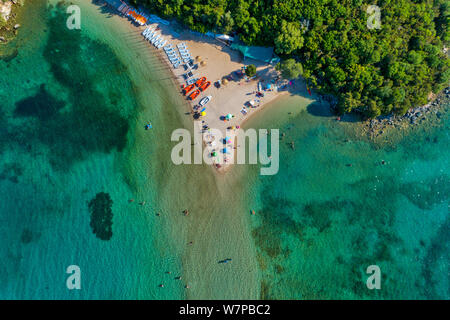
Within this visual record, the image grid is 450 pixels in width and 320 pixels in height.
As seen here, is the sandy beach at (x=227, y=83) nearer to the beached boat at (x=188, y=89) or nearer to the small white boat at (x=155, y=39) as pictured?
the beached boat at (x=188, y=89)

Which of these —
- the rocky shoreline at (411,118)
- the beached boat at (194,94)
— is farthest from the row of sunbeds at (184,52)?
the rocky shoreline at (411,118)

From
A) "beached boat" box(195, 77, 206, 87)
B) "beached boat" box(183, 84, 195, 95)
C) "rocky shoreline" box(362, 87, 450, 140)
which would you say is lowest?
"rocky shoreline" box(362, 87, 450, 140)

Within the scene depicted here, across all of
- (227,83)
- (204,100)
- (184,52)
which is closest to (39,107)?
(184,52)

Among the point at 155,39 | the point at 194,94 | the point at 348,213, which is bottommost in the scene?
the point at 348,213

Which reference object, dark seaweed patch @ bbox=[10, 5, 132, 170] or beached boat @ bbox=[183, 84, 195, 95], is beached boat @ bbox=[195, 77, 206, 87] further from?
dark seaweed patch @ bbox=[10, 5, 132, 170]

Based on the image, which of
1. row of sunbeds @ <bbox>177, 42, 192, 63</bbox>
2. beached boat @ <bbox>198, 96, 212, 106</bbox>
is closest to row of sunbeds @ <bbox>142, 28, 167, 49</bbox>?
row of sunbeds @ <bbox>177, 42, 192, 63</bbox>

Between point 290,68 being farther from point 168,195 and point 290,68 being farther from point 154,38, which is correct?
point 168,195
